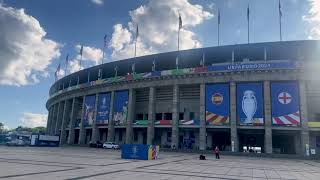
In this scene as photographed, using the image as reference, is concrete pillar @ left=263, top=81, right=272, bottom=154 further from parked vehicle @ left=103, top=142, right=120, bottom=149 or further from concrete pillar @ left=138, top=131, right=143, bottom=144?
parked vehicle @ left=103, top=142, right=120, bottom=149

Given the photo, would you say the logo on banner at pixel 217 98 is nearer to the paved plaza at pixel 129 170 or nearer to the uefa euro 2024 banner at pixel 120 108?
the uefa euro 2024 banner at pixel 120 108

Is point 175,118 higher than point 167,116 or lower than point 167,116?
lower

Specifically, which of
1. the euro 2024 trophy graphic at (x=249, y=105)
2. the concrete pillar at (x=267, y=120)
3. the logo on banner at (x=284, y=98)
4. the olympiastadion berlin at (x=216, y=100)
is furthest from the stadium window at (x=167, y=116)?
the logo on banner at (x=284, y=98)

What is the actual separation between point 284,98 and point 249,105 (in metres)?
6.23

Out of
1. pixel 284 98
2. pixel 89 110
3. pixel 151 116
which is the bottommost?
pixel 151 116

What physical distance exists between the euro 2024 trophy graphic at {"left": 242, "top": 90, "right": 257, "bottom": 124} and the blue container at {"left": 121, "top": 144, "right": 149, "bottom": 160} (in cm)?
2860

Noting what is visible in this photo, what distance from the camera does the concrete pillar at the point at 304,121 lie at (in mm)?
50188

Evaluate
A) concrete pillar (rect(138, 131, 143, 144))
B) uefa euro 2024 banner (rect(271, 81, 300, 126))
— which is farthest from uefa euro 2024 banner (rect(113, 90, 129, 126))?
uefa euro 2024 banner (rect(271, 81, 300, 126))

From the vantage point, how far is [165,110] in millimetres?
65750

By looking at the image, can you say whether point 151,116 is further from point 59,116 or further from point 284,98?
point 59,116

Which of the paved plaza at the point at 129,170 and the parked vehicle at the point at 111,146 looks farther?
the parked vehicle at the point at 111,146

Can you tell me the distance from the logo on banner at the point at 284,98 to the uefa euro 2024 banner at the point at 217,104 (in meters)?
9.29

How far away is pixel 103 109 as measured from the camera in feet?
233

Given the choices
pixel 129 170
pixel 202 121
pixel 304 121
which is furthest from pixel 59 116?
pixel 129 170
